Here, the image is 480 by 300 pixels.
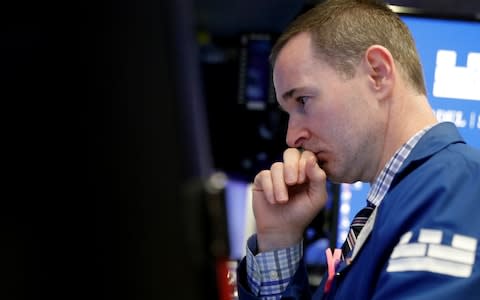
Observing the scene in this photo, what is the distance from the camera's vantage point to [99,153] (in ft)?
1.01

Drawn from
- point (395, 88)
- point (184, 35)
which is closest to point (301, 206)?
point (395, 88)

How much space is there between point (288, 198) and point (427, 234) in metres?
0.53

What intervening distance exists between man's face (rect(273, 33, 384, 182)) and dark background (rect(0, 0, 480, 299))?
0.97 metres

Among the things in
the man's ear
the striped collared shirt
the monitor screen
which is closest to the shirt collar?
the man's ear

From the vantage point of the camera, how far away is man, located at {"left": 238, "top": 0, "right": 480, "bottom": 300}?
977 mm

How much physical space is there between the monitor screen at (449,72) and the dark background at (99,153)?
1.49m

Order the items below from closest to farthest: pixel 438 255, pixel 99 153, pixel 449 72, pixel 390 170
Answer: pixel 99 153, pixel 438 255, pixel 390 170, pixel 449 72

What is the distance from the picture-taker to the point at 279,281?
134cm

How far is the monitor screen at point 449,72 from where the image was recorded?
1.77 m

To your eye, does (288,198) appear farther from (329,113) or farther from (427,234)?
(427,234)

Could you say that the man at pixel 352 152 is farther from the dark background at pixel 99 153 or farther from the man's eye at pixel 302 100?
the dark background at pixel 99 153

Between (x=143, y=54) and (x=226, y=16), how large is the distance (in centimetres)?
239

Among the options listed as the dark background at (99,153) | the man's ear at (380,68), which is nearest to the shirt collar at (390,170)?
the man's ear at (380,68)

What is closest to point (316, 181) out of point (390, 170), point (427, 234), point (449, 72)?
point (390, 170)
